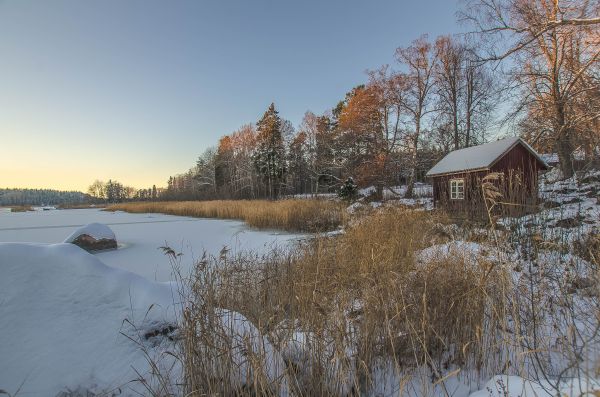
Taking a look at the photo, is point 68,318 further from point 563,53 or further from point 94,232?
point 563,53

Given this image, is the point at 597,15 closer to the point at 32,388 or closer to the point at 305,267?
the point at 305,267

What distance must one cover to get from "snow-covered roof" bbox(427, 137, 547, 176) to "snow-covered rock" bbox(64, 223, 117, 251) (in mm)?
10316

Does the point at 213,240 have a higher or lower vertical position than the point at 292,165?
lower

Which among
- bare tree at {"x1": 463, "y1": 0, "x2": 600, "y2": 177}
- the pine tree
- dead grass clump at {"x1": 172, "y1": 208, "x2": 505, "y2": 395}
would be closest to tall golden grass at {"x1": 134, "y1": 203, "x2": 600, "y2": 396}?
dead grass clump at {"x1": 172, "y1": 208, "x2": 505, "y2": 395}

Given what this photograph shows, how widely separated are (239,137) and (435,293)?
35486 mm

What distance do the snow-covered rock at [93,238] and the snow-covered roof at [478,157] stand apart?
1032cm

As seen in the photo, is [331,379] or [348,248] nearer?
[331,379]

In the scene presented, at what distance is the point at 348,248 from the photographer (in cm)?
427

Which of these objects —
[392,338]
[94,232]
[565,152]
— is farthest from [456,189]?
[94,232]

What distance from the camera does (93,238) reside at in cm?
702

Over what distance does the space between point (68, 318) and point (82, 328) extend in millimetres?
141

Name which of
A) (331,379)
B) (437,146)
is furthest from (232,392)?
(437,146)

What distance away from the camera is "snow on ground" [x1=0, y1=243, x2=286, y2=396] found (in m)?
1.63

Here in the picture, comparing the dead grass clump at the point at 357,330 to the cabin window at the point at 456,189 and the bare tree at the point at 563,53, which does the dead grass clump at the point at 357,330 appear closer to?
the bare tree at the point at 563,53
